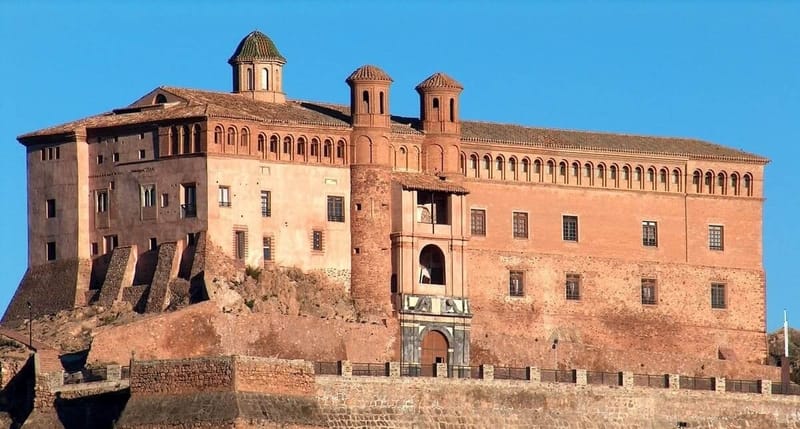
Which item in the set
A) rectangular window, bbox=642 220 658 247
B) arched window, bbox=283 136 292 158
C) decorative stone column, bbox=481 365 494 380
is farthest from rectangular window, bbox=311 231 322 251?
rectangular window, bbox=642 220 658 247

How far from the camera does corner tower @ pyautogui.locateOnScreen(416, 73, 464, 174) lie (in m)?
108

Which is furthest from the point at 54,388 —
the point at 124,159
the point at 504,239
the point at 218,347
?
the point at 504,239

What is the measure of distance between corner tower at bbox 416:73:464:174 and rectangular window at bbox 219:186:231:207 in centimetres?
873

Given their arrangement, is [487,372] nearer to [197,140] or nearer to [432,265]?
[432,265]

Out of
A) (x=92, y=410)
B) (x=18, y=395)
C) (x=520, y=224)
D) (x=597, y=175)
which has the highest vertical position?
(x=597, y=175)

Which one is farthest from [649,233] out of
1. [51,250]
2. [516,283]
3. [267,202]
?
[51,250]

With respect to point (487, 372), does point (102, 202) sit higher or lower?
higher

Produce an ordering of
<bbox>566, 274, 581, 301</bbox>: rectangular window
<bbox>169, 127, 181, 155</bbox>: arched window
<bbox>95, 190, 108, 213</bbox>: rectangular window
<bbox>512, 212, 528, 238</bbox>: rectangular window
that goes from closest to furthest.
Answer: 1. <bbox>169, 127, 181, 155</bbox>: arched window
2. <bbox>95, 190, 108, 213</bbox>: rectangular window
3. <bbox>512, 212, 528, 238</bbox>: rectangular window
4. <bbox>566, 274, 581, 301</bbox>: rectangular window

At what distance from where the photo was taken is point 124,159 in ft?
342

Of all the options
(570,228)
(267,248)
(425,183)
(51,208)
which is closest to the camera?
(267,248)

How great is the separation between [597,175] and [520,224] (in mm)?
4100

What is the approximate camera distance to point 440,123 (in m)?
108

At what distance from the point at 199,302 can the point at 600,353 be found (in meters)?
16.8

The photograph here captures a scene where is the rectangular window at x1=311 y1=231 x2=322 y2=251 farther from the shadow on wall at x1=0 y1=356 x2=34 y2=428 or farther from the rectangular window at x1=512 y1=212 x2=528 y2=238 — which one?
the shadow on wall at x1=0 y1=356 x2=34 y2=428
